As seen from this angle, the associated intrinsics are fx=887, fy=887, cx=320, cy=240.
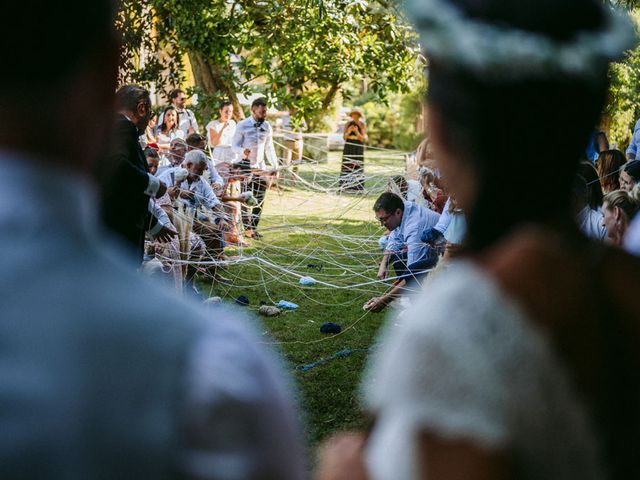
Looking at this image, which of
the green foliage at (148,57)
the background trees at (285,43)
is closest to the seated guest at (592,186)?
the background trees at (285,43)

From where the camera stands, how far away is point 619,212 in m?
5.31

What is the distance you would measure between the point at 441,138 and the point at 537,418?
0.42 m

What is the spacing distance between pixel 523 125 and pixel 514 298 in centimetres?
25

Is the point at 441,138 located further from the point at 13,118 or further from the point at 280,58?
the point at 280,58

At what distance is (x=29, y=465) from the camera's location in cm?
94

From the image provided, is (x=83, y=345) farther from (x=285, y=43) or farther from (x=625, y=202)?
(x=285, y=43)

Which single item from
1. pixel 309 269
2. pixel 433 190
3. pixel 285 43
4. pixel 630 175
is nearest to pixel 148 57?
pixel 285 43

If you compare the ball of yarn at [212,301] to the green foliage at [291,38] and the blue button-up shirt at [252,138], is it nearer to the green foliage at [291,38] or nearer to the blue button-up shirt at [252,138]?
the blue button-up shirt at [252,138]

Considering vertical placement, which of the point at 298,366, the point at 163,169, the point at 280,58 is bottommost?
the point at 298,366

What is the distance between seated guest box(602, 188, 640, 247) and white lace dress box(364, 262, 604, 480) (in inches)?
171

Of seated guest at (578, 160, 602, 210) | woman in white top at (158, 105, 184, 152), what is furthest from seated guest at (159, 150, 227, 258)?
seated guest at (578, 160, 602, 210)

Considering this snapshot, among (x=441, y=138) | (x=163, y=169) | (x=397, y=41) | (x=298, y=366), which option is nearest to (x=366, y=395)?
(x=298, y=366)

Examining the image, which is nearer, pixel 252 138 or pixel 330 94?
A: pixel 252 138

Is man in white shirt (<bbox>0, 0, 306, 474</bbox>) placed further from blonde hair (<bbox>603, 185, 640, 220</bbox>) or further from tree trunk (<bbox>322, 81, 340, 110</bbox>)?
tree trunk (<bbox>322, 81, 340, 110</bbox>)
